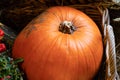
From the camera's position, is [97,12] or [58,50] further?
[97,12]

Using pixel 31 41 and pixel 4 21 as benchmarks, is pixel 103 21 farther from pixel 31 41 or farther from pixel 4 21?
pixel 4 21

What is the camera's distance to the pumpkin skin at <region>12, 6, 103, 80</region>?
48.7 inches

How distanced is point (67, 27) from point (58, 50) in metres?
0.10

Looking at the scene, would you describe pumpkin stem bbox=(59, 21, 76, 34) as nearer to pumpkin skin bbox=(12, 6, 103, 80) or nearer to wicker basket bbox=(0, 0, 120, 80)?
pumpkin skin bbox=(12, 6, 103, 80)

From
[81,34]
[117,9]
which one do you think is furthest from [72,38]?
[117,9]

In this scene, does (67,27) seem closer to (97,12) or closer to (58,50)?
(58,50)

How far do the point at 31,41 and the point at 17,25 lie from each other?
328 mm

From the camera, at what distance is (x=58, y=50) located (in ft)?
4.05

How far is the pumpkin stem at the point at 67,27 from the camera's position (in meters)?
1.26

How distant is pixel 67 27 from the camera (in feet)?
4.12

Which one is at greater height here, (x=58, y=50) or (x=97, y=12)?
(x=97, y=12)

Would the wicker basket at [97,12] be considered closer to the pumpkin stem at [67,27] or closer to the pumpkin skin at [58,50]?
the pumpkin skin at [58,50]

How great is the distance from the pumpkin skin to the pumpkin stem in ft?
0.05

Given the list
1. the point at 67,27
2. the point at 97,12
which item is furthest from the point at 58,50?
the point at 97,12
